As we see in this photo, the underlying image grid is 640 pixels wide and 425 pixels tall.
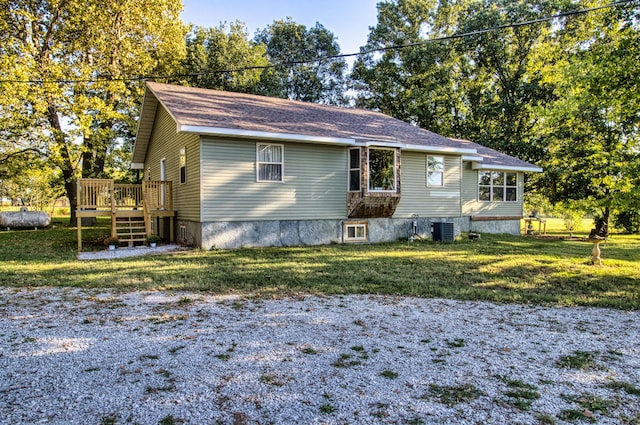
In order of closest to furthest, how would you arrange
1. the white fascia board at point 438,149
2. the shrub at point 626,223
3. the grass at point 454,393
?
the grass at point 454,393, the white fascia board at point 438,149, the shrub at point 626,223

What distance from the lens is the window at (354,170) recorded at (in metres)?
12.7

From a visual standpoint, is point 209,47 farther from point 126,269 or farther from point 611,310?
point 611,310

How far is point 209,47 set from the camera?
25.8 meters

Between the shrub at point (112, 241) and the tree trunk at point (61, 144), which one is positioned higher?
the tree trunk at point (61, 144)

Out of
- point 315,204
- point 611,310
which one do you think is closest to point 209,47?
point 315,204

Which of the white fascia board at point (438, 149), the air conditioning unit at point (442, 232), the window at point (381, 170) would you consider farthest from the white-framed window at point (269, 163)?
the air conditioning unit at point (442, 232)

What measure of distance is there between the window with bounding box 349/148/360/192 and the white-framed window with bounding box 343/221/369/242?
1.16 m

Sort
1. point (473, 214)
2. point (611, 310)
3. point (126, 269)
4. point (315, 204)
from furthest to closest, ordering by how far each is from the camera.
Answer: point (473, 214) < point (315, 204) < point (126, 269) < point (611, 310)

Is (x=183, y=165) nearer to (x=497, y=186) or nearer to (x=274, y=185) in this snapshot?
(x=274, y=185)

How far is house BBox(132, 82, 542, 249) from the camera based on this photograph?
1105cm

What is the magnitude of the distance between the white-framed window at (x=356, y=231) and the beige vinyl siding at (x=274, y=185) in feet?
1.47

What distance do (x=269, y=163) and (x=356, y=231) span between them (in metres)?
3.68

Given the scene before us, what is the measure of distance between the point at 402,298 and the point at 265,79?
77.7 feet

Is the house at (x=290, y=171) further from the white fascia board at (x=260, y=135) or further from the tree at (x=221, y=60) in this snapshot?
the tree at (x=221, y=60)
